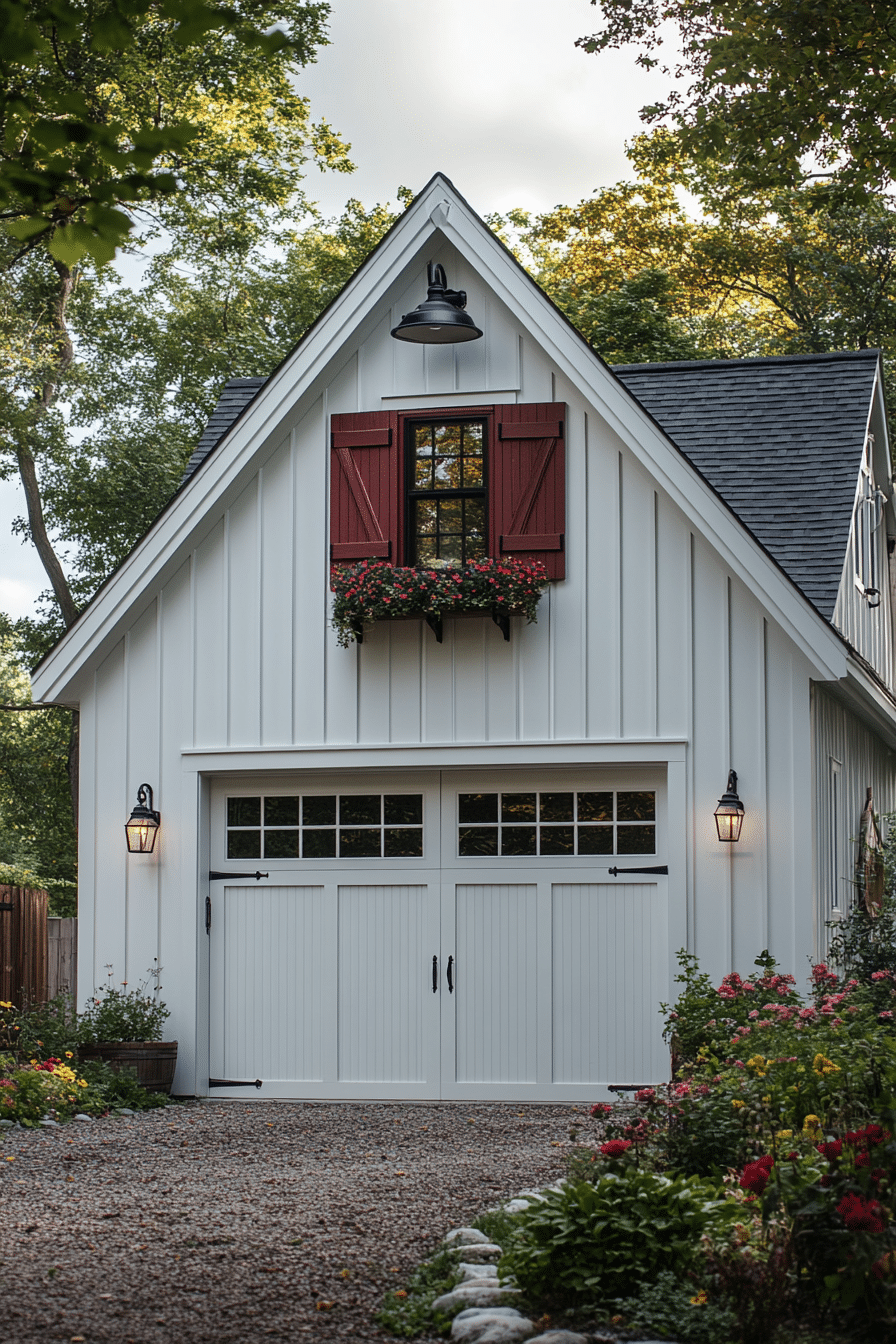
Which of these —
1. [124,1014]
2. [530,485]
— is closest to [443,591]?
[530,485]

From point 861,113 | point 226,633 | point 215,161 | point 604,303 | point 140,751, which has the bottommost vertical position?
point 140,751

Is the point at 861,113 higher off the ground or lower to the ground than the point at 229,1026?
higher

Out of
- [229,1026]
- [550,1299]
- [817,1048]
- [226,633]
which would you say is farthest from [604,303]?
[550,1299]

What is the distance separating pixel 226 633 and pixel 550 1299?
282 inches

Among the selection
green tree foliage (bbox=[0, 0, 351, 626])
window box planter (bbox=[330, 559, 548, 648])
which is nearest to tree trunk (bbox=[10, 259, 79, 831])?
green tree foliage (bbox=[0, 0, 351, 626])

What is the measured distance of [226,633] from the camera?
36.2ft

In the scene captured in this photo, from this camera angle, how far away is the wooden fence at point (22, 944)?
47.3 feet

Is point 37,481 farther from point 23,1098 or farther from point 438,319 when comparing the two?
point 23,1098

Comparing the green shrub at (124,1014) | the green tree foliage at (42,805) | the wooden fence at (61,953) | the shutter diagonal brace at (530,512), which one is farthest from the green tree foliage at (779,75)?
the green tree foliage at (42,805)

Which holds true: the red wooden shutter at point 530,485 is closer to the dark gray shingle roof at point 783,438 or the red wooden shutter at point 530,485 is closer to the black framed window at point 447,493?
the black framed window at point 447,493

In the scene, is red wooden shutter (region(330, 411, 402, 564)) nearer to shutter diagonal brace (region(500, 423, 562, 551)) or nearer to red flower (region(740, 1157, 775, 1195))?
shutter diagonal brace (region(500, 423, 562, 551))

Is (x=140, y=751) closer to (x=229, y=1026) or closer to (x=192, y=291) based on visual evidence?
(x=229, y=1026)

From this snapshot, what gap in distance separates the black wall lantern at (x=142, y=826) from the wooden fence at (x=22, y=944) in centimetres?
399

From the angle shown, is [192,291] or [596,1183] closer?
[596,1183]
